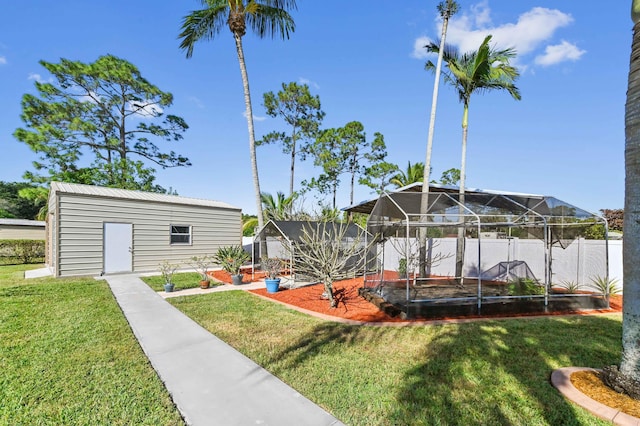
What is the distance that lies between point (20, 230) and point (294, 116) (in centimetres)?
2087

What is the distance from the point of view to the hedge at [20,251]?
51.2 ft

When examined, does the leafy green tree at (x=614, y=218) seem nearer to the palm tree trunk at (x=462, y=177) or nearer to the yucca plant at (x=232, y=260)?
the palm tree trunk at (x=462, y=177)

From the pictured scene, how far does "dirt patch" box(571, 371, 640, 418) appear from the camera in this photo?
2.69m

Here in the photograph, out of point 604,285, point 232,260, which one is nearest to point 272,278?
point 232,260

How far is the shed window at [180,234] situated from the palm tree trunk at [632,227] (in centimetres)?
1432

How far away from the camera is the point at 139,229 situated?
12.3 meters

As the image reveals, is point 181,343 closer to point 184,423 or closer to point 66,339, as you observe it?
point 66,339

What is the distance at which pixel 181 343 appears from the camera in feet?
14.9

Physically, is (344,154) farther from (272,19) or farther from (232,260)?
(232,260)

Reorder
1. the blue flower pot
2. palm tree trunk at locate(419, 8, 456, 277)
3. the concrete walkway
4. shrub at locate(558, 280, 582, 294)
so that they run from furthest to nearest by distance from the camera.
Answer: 1. palm tree trunk at locate(419, 8, 456, 277)
2. the blue flower pot
3. shrub at locate(558, 280, 582, 294)
4. the concrete walkway

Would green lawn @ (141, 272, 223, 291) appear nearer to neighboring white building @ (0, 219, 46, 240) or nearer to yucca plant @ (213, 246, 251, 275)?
yucca plant @ (213, 246, 251, 275)

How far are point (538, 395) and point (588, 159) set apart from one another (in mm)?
12776

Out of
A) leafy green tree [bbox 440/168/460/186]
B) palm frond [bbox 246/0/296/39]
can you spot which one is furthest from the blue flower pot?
leafy green tree [bbox 440/168/460/186]

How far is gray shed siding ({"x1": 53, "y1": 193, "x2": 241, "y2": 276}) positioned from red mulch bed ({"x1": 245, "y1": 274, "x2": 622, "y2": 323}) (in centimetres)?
656
